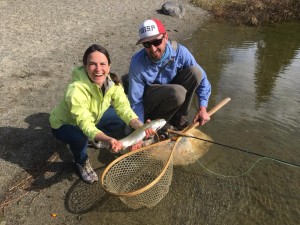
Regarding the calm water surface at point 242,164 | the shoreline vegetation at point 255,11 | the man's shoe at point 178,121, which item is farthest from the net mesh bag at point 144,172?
the shoreline vegetation at point 255,11

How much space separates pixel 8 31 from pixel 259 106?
23.8 feet

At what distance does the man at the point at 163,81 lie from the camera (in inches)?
178

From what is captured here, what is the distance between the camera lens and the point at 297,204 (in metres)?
4.06

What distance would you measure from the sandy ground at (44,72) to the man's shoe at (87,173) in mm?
151

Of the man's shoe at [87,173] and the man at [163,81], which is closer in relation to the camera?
the man's shoe at [87,173]

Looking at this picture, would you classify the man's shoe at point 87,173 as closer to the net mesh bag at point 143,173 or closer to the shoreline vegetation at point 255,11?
the net mesh bag at point 143,173

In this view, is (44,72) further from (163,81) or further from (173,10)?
(173,10)

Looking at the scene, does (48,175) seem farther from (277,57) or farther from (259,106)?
(277,57)

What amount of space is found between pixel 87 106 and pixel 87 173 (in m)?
0.90

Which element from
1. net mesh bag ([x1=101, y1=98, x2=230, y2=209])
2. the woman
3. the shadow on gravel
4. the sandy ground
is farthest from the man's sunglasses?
the shadow on gravel

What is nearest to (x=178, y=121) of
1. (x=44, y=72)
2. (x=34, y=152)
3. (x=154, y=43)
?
(x=154, y=43)

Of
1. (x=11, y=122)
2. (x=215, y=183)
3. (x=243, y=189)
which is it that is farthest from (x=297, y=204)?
(x=11, y=122)

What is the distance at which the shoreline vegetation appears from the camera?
14312mm

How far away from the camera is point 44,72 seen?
24.0 feet
